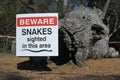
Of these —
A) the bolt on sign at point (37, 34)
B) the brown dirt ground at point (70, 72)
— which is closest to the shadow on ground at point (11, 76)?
the brown dirt ground at point (70, 72)

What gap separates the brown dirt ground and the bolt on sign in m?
0.79

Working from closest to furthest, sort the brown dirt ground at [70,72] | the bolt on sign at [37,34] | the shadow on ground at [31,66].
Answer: the brown dirt ground at [70,72] < the bolt on sign at [37,34] < the shadow on ground at [31,66]

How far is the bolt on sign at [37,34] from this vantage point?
14.3m

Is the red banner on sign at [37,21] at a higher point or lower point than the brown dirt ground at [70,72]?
higher

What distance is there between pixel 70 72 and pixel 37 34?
189cm

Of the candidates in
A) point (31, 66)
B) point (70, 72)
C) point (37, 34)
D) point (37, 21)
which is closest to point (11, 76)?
point (37, 34)

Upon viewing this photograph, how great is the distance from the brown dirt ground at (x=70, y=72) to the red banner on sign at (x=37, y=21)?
174 centimetres

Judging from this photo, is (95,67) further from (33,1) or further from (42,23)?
(33,1)

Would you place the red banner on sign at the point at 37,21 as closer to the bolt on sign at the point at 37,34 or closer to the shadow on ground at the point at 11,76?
the bolt on sign at the point at 37,34

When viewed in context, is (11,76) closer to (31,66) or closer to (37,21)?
(37,21)

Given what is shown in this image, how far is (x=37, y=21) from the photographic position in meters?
14.4

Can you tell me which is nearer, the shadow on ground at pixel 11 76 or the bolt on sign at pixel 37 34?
the shadow on ground at pixel 11 76

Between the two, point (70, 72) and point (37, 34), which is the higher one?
point (37, 34)

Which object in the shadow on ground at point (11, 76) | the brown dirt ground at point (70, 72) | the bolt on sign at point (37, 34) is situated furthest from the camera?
A: the bolt on sign at point (37, 34)
